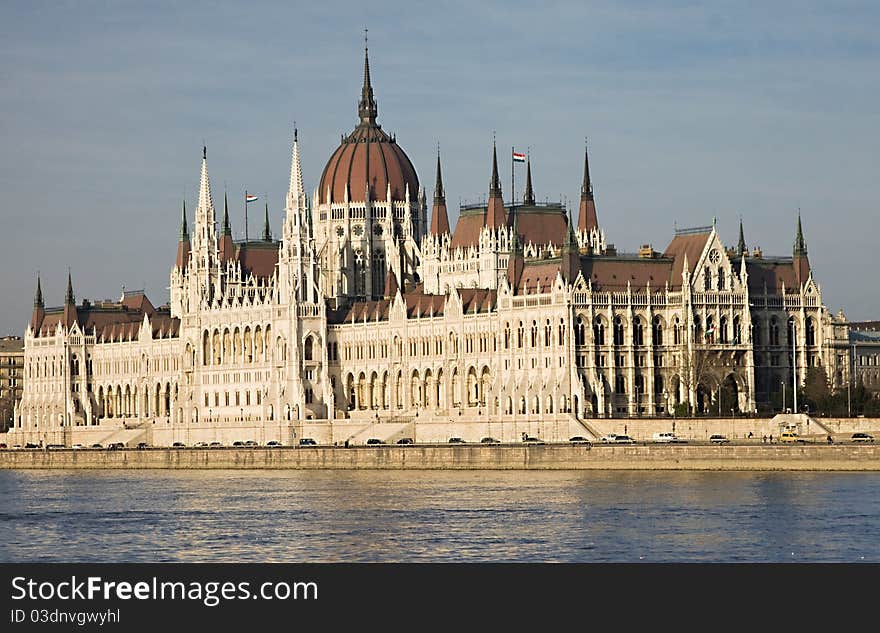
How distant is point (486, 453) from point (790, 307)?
35.3 meters

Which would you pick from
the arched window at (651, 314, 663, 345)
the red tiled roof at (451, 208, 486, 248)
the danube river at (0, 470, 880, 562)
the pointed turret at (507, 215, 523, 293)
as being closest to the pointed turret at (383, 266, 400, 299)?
the red tiled roof at (451, 208, 486, 248)

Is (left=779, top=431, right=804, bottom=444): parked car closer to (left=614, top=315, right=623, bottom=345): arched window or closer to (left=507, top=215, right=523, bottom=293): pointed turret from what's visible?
(left=614, top=315, right=623, bottom=345): arched window

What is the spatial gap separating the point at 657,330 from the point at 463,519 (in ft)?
208

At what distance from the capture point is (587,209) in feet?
603

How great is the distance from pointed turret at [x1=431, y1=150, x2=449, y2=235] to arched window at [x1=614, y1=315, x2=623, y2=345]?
115 ft

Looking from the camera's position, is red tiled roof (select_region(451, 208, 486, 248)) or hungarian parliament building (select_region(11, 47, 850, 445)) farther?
red tiled roof (select_region(451, 208, 486, 248))

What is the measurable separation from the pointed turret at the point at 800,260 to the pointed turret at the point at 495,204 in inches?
925

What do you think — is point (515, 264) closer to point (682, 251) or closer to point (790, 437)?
point (682, 251)

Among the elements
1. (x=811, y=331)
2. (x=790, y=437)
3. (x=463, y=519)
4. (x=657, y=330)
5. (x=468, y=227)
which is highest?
(x=468, y=227)

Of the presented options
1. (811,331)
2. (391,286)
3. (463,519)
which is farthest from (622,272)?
(463,519)

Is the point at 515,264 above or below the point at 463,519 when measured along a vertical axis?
above

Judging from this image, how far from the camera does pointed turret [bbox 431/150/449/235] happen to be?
193250mm

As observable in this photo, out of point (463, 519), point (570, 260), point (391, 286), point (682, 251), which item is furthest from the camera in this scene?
point (391, 286)

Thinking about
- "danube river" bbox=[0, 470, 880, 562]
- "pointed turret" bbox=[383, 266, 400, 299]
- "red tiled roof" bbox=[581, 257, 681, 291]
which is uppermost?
"pointed turret" bbox=[383, 266, 400, 299]
